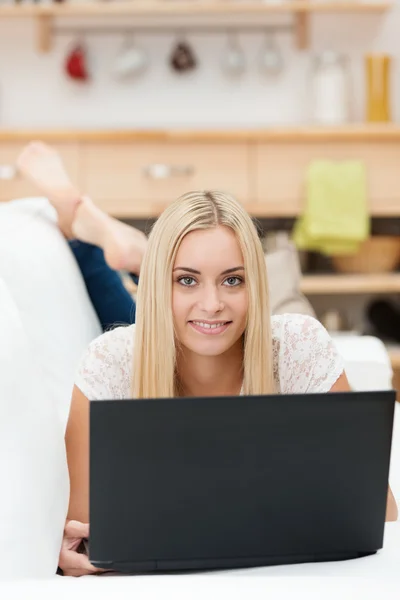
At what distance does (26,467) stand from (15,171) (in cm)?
257

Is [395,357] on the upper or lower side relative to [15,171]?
lower

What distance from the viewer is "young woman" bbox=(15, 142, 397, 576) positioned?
3.55ft

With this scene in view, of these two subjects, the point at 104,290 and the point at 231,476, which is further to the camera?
the point at 104,290

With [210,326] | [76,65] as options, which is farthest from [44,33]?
[210,326]

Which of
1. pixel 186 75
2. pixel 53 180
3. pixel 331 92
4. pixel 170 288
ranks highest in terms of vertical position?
pixel 186 75

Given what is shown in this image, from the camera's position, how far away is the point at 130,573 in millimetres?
906

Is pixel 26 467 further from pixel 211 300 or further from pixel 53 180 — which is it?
pixel 53 180

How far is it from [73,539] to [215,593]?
14.3 inches

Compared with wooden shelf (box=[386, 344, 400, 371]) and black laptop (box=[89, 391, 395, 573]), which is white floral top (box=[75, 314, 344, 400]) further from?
wooden shelf (box=[386, 344, 400, 371])

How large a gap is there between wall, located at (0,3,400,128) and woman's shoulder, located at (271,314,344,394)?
2729 mm

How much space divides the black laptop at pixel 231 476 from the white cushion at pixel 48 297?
0.56 meters

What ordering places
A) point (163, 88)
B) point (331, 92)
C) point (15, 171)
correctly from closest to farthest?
1. point (15, 171)
2. point (331, 92)
3. point (163, 88)

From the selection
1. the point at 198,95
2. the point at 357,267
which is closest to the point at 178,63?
the point at 198,95

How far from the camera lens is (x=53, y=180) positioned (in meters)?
2.14
